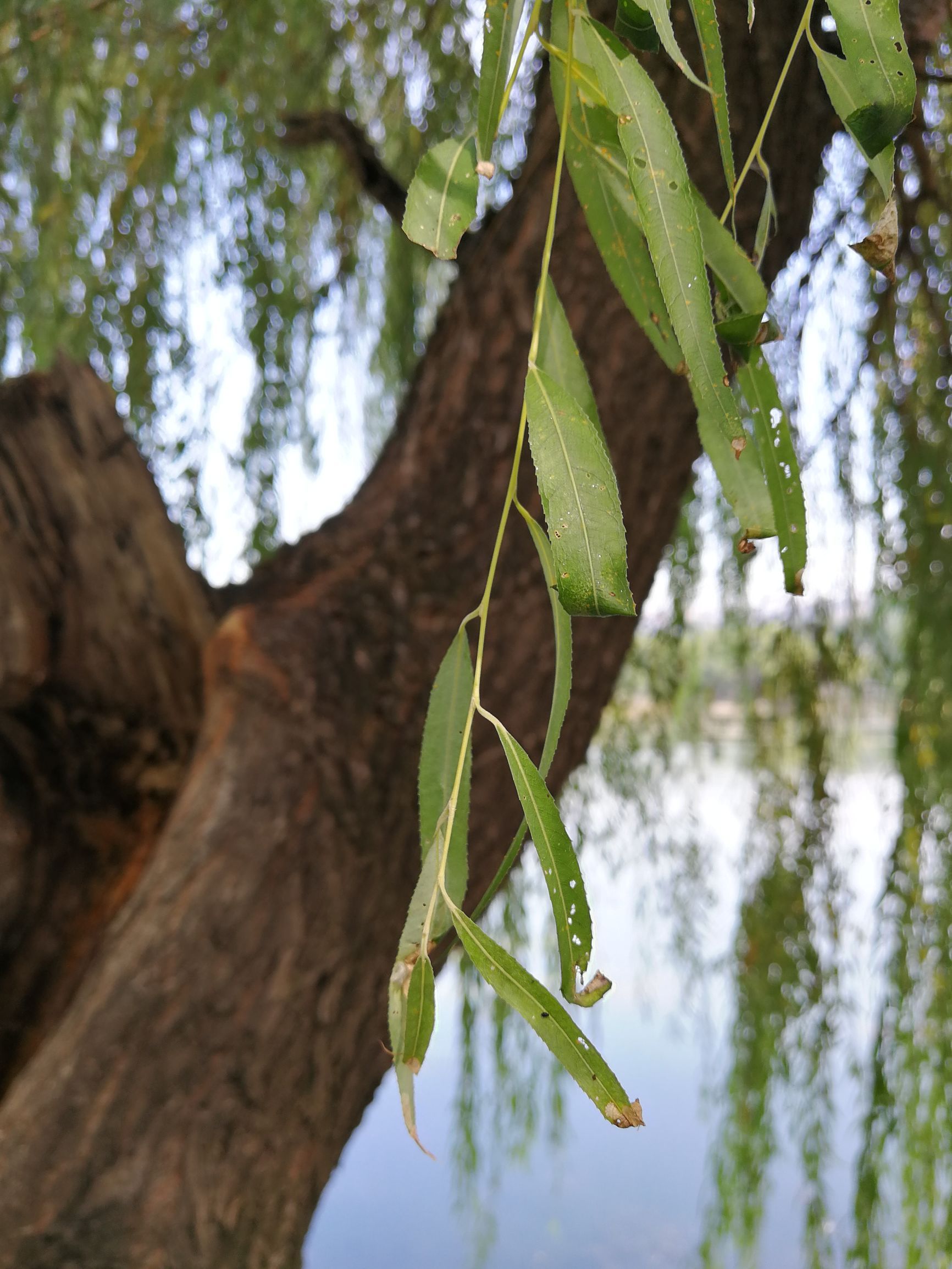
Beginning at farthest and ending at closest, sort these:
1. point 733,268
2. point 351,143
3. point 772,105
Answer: point 351,143, point 733,268, point 772,105

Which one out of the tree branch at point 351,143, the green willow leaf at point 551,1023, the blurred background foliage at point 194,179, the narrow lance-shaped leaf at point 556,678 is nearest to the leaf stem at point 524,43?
A: the narrow lance-shaped leaf at point 556,678

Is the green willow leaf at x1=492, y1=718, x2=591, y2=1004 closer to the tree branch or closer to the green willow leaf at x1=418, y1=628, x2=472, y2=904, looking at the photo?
the green willow leaf at x1=418, y1=628, x2=472, y2=904

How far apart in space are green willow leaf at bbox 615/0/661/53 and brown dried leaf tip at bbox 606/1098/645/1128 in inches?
11.4

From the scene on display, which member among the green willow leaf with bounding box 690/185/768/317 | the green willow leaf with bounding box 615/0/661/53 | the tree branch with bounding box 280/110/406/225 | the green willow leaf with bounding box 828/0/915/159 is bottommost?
the green willow leaf with bounding box 690/185/768/317

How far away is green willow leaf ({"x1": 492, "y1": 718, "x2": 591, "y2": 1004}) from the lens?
321 mm

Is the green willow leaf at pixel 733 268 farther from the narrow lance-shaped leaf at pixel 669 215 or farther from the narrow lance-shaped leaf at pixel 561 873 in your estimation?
the narrow lance-shaped leaf at pixel 561 873

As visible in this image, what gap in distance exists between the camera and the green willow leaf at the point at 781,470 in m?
0.42

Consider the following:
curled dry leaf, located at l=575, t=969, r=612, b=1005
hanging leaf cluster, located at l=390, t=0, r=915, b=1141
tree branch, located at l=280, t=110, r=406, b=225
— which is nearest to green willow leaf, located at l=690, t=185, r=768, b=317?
hanging leaf cluster, located at l=390, t=0, r=915, b=1141

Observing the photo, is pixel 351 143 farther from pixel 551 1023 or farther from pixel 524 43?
pixel 551 1023

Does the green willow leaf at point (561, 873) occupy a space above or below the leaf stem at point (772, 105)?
below

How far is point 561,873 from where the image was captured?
322mm

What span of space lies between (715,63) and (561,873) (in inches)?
9.3

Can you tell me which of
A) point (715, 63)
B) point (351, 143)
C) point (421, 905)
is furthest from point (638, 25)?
point (351, 143)

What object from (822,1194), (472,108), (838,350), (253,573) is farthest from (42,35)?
(822,1194)
